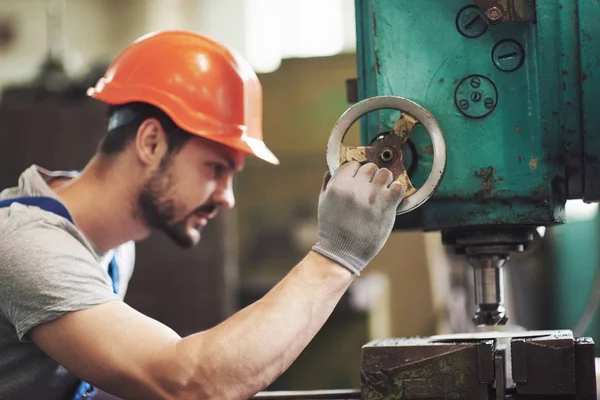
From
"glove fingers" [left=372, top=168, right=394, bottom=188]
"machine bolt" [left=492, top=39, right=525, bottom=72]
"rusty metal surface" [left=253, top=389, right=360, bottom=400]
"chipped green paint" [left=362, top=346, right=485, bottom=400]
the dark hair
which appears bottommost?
"rusty metal surface" [left=253, top=389, right=360, bottom=400]

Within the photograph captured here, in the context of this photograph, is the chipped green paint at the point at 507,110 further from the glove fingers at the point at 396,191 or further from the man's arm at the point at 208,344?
the man's arm at the point at 208,344

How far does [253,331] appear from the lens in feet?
4.19

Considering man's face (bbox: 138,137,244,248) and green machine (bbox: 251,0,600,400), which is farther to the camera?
man's face (bbox: 138,137,244,248)

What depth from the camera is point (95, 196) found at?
5.84ft

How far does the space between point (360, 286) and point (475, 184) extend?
10.4ft

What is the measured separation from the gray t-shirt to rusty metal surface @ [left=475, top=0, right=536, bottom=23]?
785mm

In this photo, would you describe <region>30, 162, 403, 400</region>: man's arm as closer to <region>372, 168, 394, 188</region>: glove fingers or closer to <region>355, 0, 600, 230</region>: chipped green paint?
<region>372, 168, 394, 188</region>: glove fingers

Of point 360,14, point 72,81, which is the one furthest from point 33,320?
point 72,81

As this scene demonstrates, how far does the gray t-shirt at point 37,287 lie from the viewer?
138cm

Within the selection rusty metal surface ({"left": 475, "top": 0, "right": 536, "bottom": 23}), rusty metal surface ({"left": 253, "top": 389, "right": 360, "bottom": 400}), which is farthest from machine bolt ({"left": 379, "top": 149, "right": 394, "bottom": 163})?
rusty metal surface ({"left": 253, "top": 389, "right": 360, "bottom": 400})

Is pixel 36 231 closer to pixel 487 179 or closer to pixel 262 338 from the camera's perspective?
pixel 262 338

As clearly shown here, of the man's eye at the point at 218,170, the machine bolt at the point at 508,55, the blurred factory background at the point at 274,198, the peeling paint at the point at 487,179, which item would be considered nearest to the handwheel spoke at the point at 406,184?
the peeling paint at the point at 487,179

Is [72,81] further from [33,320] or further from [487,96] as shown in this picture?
[487,96]

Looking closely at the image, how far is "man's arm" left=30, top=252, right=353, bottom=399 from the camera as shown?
1281mm
